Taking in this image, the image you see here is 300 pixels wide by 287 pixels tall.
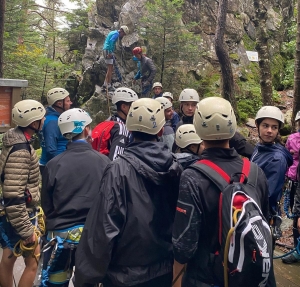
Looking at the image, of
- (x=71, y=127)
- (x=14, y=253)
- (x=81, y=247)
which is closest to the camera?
(x=81, y=247)

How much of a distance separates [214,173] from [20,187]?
2195mm

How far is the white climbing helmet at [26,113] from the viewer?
3740 millimetres

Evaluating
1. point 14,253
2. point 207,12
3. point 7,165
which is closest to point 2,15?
point 7,165

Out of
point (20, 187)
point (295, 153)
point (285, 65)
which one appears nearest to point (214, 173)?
point (20, 187)

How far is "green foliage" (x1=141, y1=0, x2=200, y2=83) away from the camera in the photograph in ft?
39.7

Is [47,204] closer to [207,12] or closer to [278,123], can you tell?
[278,123]

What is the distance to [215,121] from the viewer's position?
2.28 metres

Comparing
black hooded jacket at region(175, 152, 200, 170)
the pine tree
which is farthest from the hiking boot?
the pine tree

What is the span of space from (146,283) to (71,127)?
1744mm

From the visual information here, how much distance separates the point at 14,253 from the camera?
11.7 ft

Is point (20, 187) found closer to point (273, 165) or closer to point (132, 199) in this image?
point (132, 199)

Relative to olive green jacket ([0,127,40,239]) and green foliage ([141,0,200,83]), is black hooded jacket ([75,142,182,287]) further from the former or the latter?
green foliage ([141,0,200,83])

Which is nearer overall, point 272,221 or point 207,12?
point 272,221

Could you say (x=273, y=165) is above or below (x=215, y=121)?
below
